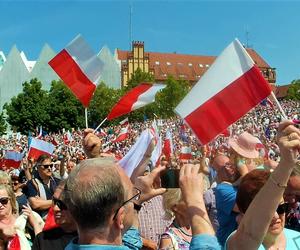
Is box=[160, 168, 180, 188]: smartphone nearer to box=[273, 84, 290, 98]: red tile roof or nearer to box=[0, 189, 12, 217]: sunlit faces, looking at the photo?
box=[0, 189, 12, 217]: sunlit faces

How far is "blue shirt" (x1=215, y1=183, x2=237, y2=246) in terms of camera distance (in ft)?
9.82

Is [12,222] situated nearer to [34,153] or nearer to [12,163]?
[34,153]

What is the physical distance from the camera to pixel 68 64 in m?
6.89

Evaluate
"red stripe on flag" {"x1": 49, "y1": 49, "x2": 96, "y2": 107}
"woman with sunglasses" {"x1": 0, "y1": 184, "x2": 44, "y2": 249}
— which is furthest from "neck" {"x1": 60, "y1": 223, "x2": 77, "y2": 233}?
"red stripe on flag" {"x1": 49, "y1": 49, "x2": 96, "y2": 107}

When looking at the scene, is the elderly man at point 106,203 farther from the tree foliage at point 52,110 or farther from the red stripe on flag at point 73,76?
the tree foliage at point 52,110

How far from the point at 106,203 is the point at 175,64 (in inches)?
4322

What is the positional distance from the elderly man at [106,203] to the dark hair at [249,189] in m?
0.54

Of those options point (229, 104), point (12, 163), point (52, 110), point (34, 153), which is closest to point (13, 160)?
point (12, 163)

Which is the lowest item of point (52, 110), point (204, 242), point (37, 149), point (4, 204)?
point (204, 242)

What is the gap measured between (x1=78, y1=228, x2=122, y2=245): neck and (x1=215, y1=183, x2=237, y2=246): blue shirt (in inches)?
49.5

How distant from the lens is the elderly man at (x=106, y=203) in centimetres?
184

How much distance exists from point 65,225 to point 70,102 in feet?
202

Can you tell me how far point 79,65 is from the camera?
22.4 feet

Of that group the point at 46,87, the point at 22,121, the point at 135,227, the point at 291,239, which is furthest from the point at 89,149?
the point at 46,87
